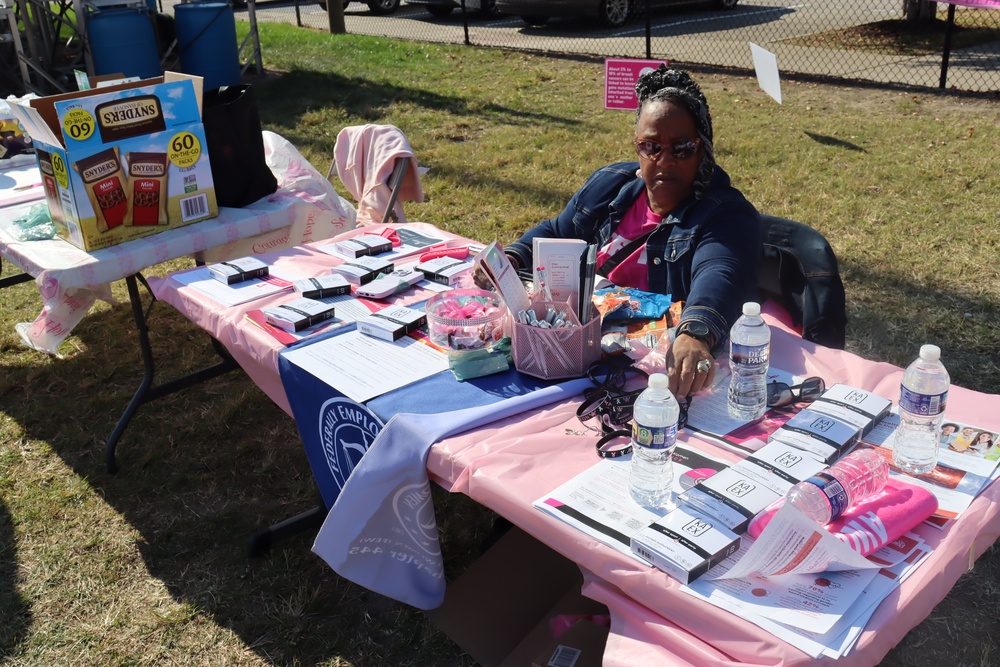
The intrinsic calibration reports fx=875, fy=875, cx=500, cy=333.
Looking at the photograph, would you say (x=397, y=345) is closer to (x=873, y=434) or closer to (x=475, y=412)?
(x=475, y=412)

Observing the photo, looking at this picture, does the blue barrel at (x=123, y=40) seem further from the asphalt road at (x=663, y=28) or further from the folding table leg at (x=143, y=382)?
the folding table leg at (x=143, y=382)

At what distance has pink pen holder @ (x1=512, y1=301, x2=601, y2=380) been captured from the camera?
78.5 inches

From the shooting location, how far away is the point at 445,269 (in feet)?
8.92

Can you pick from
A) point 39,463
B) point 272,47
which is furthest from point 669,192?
point 272,47

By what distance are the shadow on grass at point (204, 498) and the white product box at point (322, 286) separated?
2.74 ft

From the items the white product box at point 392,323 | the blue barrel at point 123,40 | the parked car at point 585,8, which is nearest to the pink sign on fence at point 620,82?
the white product box at point 392,323

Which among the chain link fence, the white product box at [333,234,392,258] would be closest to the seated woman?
the white product box at [333,234,392,258]

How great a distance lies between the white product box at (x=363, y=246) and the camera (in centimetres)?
290

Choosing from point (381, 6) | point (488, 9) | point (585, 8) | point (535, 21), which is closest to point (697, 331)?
point (585, 8)

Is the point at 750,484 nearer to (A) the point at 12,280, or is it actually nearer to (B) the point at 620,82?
(B) the point at 620,82

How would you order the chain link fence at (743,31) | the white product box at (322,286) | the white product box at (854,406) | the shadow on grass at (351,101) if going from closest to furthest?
the white product box at (854,406), the white product box at (322,286), the shadow on grass at (351,101), the chain link fence at (743,31)

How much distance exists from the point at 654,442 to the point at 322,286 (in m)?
1.32

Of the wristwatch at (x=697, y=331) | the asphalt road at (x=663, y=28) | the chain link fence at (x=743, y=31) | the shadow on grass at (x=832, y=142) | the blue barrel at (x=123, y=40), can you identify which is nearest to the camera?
the wristwatch at (x=697, y=331)

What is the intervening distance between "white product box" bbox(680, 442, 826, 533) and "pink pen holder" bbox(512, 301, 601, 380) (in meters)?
0.50
